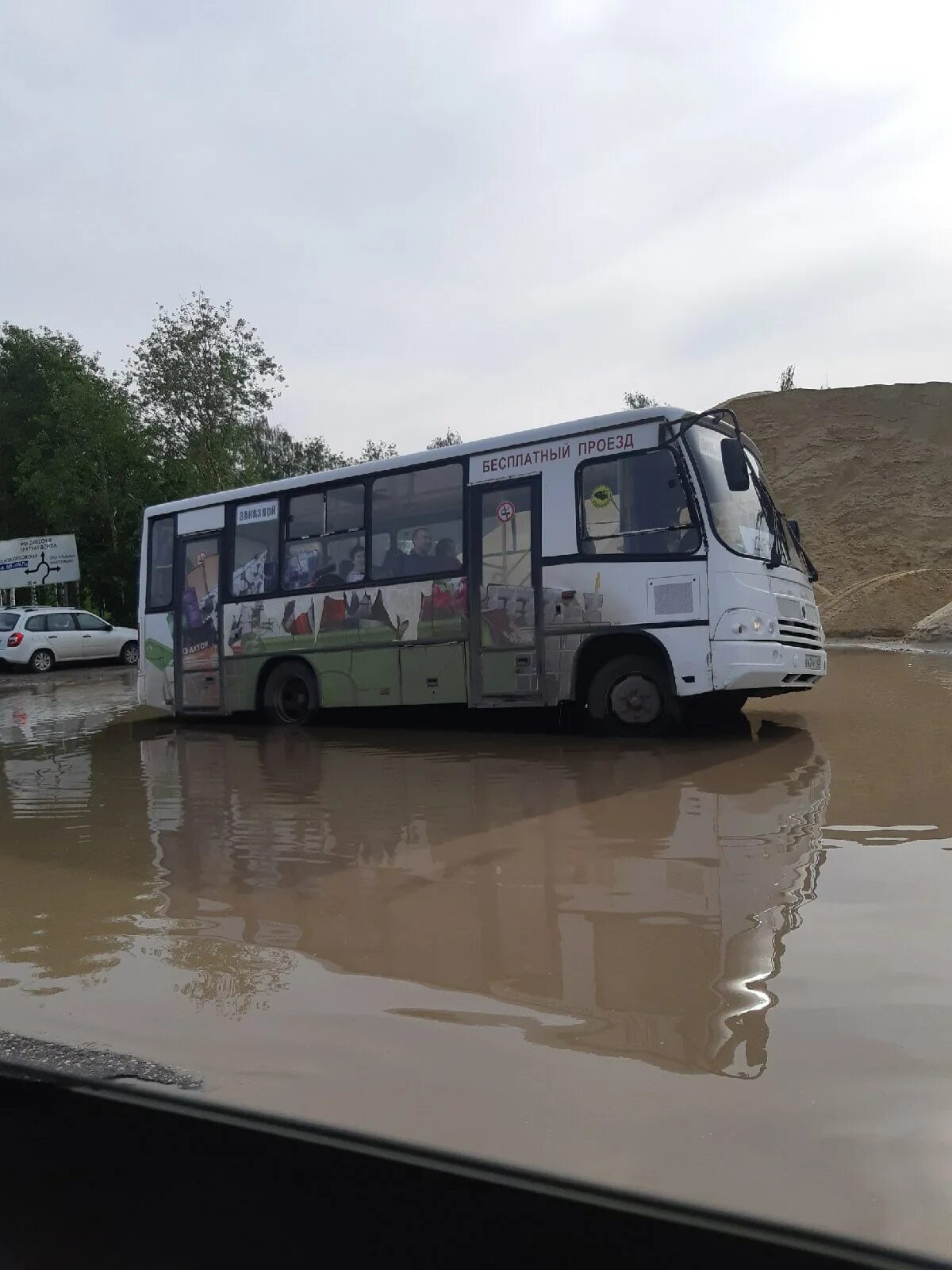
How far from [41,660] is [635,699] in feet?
64.6

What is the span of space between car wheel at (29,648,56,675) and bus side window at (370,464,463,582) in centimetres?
1698

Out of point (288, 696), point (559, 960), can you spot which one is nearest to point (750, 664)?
point (559, 960)

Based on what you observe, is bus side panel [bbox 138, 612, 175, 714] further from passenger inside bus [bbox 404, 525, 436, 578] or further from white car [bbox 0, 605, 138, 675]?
white car [bbox 0, 605, 138, 675]

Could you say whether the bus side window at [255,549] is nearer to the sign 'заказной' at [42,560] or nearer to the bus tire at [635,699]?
the bus tire at [635,699]

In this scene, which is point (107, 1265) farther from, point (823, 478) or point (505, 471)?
point (823, 478)

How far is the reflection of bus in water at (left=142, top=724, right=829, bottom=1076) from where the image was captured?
10.4 feet

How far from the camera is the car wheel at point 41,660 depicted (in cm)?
2490

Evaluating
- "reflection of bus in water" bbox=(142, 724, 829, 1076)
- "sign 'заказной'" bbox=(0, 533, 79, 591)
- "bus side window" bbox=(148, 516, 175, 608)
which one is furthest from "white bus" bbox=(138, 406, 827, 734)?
"sign 'заказной'" bbox=(0, 533, 79, 591)

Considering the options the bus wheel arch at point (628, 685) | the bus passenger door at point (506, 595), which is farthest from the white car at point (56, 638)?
the bus wheel arch at point (628, 685)

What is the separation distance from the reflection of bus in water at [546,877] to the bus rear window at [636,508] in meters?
1.81

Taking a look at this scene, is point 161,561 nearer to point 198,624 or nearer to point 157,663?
point 198,624

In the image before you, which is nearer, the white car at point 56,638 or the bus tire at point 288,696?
the bus tire at point 288,696

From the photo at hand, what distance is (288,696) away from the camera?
38.9 ft

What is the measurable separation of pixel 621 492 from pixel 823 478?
1177 inches
